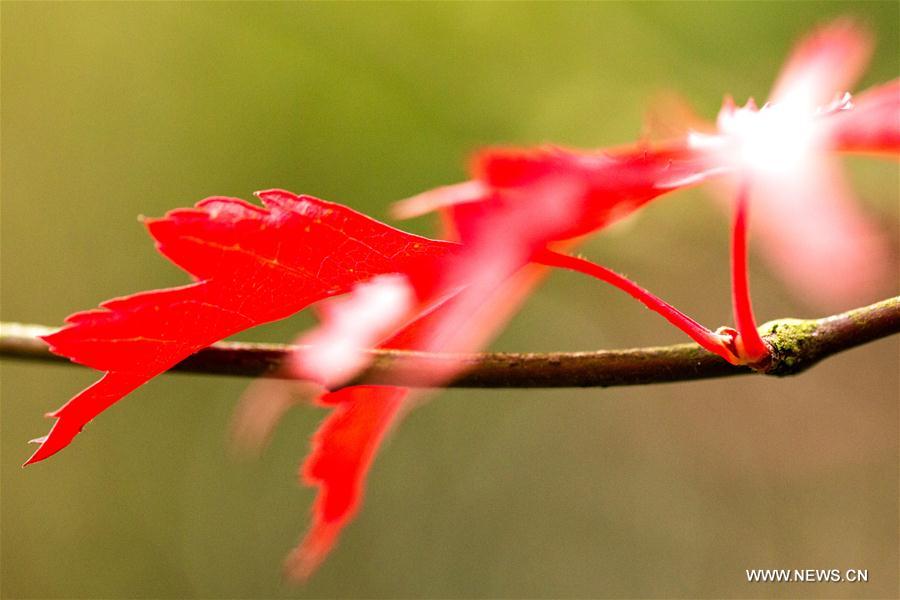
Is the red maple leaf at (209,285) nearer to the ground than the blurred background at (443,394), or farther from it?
nearer to the ground

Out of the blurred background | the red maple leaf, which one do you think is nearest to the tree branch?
the red maple leaf

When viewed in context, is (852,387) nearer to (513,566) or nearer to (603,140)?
(603,140)

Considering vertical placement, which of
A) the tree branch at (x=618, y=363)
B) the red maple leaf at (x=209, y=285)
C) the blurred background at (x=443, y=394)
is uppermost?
the blurred background at (x=443, y=394)

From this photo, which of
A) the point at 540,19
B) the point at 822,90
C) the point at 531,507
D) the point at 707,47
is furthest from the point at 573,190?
the point at 531,507

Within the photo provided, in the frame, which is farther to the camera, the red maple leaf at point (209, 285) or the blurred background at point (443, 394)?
the blurred background at point (443, 394)

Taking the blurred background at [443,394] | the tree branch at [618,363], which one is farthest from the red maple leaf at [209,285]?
the blurred background at [443,394]

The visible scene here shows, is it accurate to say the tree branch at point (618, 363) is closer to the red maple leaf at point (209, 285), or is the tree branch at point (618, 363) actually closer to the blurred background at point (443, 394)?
the red maple leaf at point (209, 285)

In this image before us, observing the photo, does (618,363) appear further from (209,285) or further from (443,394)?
(443,394)

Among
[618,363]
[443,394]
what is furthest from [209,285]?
[443,394]

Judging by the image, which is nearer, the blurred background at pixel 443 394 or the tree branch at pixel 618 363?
the tree branch at pixel 618 363
